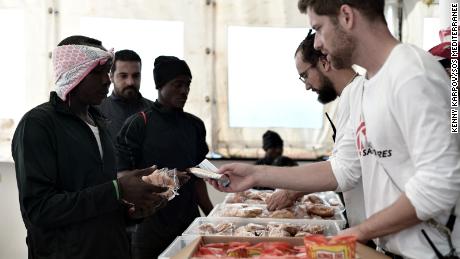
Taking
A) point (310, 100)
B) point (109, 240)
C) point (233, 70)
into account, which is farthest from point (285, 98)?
point (109, 240)

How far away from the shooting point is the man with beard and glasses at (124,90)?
3.58 metres

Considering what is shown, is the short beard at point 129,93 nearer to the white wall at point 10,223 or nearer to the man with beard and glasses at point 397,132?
the white wall at point 10,223

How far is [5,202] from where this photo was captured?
474cm

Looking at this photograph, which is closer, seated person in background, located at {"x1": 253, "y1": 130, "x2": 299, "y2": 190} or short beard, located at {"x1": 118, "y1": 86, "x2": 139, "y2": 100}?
short beard, located at {"x1": 118, "y1": 86, "x2": 139, "y2": 100}

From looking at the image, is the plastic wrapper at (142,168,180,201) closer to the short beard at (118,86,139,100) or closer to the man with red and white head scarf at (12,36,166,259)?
the man with red and white head scarf at (12,36,166,259)

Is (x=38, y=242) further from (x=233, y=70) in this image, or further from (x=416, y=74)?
(x=233, y=70)

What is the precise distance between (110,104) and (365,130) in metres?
2.46

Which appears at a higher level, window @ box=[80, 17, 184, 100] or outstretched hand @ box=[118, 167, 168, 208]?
window @ box=[80, 17, 184, 100]

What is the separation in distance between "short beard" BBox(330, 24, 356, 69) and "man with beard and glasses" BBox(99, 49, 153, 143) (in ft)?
7.47

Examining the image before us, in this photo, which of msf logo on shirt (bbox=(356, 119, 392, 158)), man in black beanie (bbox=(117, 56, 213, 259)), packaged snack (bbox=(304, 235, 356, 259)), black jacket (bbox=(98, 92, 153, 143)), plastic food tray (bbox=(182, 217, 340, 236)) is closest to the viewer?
packaged snack (bbox=(304, 235, 356, 259))

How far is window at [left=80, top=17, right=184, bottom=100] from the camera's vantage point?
468cm

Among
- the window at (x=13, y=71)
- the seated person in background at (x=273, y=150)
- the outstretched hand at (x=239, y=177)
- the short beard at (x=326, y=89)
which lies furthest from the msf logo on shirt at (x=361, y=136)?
the window at (x=13, y=71)

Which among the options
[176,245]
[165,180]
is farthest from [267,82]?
[176,245]

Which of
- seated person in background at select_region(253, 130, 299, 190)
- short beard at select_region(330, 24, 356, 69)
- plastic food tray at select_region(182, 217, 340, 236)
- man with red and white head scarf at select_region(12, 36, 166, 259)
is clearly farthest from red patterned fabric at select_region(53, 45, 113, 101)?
seated person in background at select_region(253, 130, 299, 190)
